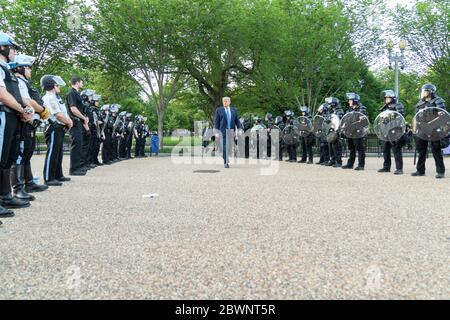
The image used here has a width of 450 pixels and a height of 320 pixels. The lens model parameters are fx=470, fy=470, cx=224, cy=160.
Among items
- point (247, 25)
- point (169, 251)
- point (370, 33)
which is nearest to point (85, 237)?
point (169, 251)

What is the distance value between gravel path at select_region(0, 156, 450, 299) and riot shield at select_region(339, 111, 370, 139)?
6.20m

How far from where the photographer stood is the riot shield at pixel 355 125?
14.0 metres

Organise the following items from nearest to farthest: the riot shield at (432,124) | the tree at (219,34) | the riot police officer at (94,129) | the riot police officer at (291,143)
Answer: the riot shield at (432,124)
the riot police officer at (94,129)
the riot police officer at (291,143)
the tree at (219,34)

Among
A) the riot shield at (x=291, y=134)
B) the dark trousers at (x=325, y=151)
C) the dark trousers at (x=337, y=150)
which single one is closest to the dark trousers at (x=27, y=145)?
the dark trousers at (x=337, y=150)

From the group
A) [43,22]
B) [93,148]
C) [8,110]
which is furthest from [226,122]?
[43,22]

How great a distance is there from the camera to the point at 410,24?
114ft

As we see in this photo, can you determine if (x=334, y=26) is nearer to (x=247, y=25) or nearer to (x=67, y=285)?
(x=247, y=25)

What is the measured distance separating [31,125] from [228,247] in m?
4.95

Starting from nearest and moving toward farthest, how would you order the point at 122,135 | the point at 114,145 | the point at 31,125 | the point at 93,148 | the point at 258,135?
1. the point at 31,125
2. the point at 93,148
3. the point at 114,145
4. the point at 122,135
5. the point at 258,135

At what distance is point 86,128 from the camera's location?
11.4 metres

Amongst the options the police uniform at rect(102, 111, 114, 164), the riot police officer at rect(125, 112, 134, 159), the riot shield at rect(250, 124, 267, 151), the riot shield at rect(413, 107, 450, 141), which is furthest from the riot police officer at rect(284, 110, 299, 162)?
the riot shield at rect(413, 107, 450, 141)

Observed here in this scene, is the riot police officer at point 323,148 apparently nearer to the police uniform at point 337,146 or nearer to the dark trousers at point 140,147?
the police uniform at point 337,146

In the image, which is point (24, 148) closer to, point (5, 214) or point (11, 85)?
point (11, 85)
